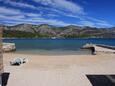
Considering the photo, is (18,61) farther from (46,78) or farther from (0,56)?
(0,56)

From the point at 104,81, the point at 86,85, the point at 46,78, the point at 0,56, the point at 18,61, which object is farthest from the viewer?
the point at 18,61

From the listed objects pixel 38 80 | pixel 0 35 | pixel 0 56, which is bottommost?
pixel 38 80

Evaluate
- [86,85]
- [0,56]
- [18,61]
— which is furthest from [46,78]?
[18,61]

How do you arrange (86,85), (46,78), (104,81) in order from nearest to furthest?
1. (86,85)
2. (104,81)
3. (46,78)

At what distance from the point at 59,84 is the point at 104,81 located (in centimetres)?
242

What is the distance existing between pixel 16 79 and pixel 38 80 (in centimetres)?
119

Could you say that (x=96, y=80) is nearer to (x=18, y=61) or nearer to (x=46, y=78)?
(x=46, y=78)

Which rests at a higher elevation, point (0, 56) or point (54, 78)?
point (0, 56)

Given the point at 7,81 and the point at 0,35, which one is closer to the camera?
the point at 0,35

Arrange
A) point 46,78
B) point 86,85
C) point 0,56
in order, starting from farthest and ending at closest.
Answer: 1. point 46,78
2. point 86,85
3. point 0,56

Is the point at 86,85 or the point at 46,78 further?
the point at 46,78

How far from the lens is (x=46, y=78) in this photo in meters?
13.8

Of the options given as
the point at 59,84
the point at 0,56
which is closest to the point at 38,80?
the point at 59,84

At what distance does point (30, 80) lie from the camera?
13250 mm
